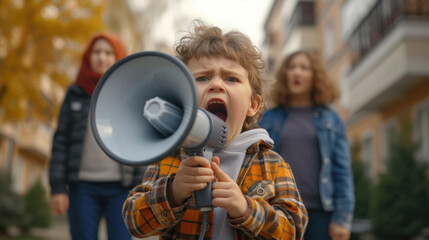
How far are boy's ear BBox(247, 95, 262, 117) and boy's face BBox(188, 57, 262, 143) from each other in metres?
0.08

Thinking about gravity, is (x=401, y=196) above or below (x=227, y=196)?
below

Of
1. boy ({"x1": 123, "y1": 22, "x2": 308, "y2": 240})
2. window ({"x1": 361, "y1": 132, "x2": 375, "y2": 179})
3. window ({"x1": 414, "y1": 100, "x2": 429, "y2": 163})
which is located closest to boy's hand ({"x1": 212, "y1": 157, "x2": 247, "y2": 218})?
boy ({"x1": 123, "y1": 22, "x2": 308, "y2": 240})

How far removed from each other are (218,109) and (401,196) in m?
7.93

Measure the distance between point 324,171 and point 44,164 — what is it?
34.6 m

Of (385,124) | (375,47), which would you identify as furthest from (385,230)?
(385,124)

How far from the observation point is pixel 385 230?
8961 millimetres

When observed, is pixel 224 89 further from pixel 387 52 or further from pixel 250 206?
pixel 387 52

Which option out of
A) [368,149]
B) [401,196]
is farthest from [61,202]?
[368,149]

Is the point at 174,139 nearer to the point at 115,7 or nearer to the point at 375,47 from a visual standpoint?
the point at 375,47

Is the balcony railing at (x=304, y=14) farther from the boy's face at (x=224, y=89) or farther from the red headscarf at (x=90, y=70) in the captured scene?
the boy's face at (x=224, y=89)

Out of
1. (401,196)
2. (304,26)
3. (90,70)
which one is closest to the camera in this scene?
(90,70)

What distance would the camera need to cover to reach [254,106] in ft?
6.66

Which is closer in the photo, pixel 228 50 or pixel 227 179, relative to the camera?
pixel 227 179

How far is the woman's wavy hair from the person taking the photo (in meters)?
3.82
